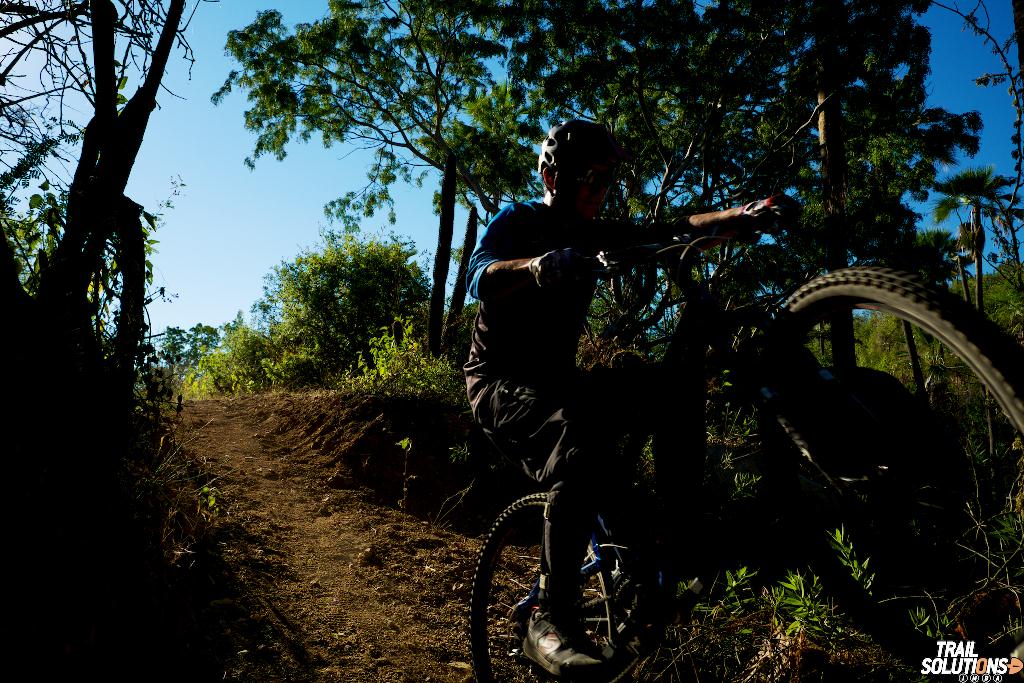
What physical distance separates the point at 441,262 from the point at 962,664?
925 centimetres

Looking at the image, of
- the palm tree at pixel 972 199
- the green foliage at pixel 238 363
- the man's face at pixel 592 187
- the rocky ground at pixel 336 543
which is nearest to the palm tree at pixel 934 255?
the palm tree at pixel 972 199

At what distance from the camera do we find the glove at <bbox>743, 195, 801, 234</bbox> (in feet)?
6.66

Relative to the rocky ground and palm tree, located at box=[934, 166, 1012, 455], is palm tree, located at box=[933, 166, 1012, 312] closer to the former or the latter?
palm tree, located at box=[934, 166, 1012, 455]

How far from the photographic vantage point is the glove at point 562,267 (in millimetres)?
2061

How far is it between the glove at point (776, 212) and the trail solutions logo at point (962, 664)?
1315mm

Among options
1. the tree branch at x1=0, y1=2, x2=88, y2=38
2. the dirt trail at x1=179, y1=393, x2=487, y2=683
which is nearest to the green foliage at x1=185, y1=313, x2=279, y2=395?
the dirt trail at x1=179, y1=393, x2=487, y2=683

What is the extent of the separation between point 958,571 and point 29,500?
4.54 meters

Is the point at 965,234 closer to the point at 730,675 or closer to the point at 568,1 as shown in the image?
the point at 568,1

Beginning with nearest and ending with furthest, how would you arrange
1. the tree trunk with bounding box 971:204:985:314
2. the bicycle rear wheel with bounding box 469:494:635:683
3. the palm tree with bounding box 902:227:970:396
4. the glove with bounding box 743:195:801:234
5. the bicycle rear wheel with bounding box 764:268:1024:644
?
the bicycle rear wheel with bounding box 764:268:1024:644, the glove with bounding box 743:195:801:234, the bicycle rear wheel with bounding box 469:494:635:683, the tree trunk with bounding box 971:204:985:314, the palm tree with bounding box 902:227:970:396

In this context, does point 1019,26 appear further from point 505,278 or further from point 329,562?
point 329,562

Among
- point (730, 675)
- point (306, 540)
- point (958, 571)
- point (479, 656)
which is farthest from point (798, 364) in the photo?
point (306, 540)

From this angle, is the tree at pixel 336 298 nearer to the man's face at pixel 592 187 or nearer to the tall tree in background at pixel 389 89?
the tall tree in background at pixel 389 89

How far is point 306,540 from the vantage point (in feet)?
15.4

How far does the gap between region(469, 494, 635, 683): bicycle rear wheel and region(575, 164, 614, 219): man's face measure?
4.43 feet
